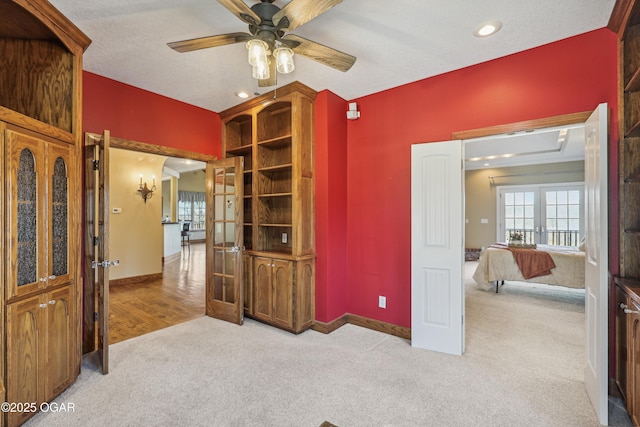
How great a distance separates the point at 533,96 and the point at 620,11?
67cm

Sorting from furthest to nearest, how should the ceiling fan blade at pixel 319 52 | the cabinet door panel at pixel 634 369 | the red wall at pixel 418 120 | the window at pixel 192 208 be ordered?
the window at pixel 192 208 → the red wall at pixel 418 120 → the ceiling fan blade at pixel 319 52 → the cabinet door panel at pixel 634 369

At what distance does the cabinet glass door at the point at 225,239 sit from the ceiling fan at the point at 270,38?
1.85m

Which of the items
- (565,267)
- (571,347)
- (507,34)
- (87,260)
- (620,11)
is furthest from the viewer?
(565,267)

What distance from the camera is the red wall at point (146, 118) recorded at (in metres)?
2.89

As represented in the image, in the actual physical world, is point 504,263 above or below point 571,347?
above

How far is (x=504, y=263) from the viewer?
4.89 meters

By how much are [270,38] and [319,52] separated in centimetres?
34

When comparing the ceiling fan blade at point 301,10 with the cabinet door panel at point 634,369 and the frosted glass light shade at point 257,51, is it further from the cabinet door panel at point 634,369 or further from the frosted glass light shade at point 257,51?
the cabinet door panel at point 634,369

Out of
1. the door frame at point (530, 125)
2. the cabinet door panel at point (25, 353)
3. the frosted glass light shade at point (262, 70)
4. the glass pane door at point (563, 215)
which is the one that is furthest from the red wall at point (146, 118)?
the glass pane door at point (563, 215)

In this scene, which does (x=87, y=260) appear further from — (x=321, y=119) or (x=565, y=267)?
(x=565, y=267)

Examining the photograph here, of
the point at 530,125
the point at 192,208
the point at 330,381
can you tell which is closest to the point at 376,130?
the point at 530,125

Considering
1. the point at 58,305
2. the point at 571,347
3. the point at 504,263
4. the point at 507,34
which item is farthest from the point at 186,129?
the point at 504,263

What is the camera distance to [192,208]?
12.9 metres

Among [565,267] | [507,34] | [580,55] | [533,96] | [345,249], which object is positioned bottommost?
[565,267]
